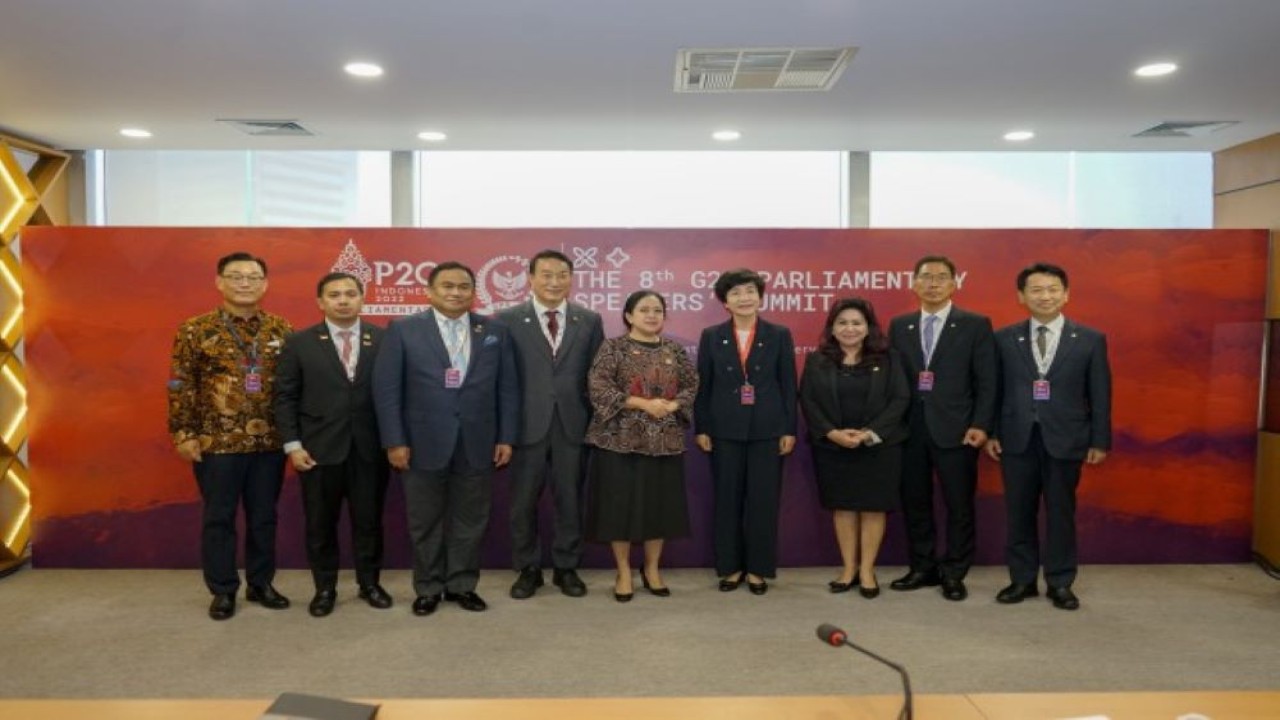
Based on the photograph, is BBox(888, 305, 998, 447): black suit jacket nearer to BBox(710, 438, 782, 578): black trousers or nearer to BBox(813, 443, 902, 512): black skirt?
BBox(813, 443, 902, 512): black skirt

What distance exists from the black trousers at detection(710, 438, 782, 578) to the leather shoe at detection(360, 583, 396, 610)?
1.73m

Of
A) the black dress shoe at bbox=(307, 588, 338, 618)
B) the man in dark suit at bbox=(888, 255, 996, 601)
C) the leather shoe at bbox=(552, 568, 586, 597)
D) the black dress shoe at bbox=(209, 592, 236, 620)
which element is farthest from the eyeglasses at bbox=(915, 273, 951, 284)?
the black dress shoe at bbox=(209, 592, 236, 620)

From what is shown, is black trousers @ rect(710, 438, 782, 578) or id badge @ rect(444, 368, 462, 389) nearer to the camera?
id badge @ rect(444, 368, 462, 389)

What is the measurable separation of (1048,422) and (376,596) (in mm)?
3490

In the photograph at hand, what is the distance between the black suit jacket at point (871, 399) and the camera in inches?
169

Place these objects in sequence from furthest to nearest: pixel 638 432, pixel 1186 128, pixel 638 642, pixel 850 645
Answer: pixel 1186 128, pixel 638 432, pixel 638 642, pixel 850 645

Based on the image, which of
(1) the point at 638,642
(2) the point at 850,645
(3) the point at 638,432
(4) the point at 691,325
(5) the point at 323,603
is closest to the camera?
(2) the point at 850,645

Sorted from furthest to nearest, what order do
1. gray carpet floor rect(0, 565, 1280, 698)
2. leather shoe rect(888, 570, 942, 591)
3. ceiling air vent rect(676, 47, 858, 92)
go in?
leather shoe rect(888, 570, 942, 591) < ceiling air vent rect(676, 47, 858, 92) < gray carpet floor rect(0, 565, 1280, 698)

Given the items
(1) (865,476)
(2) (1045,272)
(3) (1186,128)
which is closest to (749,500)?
(1) (865,476)

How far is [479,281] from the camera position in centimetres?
498

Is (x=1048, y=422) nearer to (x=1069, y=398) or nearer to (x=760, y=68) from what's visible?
(x=1069, y=398)

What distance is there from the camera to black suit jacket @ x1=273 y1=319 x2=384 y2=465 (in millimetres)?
4004

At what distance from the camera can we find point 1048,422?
4.18 metres

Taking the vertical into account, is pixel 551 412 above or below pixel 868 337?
below
